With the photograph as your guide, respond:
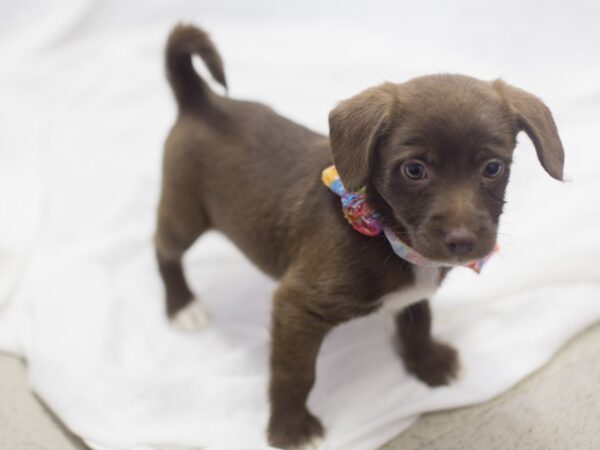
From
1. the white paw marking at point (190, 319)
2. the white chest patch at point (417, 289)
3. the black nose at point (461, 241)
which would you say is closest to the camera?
the black nose at point (461, 241)

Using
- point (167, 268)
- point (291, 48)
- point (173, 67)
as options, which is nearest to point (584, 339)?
point (167, 268)

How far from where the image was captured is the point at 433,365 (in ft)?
10.2

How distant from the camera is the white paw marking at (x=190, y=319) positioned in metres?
3.42

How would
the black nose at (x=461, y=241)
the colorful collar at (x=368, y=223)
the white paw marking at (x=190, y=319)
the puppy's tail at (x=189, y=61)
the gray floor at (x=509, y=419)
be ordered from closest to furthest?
the black nose at (x=461, y=241) < the colorful collar at (x=368, y=223) < the gray floor at (x=509, y=419) < the puppy's tail at (x=189, y=61) < the white paw marking at (x=190, y=319)

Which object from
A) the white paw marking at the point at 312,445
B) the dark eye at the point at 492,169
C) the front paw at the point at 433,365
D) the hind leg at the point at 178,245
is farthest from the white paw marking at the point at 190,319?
the dark eye at the point at 492,169

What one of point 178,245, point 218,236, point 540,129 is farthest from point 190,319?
point 540,129

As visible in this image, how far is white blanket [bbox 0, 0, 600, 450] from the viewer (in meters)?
3.08

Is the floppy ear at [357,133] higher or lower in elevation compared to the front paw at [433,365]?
higher

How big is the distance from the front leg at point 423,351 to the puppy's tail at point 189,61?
1140mm

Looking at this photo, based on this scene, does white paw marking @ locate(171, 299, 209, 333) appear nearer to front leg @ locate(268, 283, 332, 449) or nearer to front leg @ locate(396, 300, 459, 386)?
front leg @ locate(268, 283, 332, 449)

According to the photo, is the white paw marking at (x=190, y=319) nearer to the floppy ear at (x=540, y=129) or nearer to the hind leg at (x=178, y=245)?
the hind leg at (x=178, y=245)

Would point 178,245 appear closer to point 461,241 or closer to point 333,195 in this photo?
point 333,195

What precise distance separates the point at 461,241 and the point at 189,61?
1.38 m

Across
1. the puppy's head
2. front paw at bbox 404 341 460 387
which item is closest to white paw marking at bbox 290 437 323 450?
front paw at bbox 404 341 460 387
